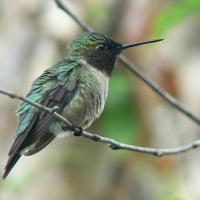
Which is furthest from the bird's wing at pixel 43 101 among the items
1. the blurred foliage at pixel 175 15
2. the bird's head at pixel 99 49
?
the blurred foliage at pixel 175 15

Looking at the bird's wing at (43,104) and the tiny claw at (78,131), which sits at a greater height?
the bird's wing at (43,104)

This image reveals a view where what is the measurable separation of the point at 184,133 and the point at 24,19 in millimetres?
1899

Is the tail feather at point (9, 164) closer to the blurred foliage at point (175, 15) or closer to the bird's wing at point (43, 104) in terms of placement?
the bird's wing at point (43, 104)

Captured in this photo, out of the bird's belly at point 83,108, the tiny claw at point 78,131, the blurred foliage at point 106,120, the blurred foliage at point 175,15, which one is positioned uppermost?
the blurred foliage at point 175,15

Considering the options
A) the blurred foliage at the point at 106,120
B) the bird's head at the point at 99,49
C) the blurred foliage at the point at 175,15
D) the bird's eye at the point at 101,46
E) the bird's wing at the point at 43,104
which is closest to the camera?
the blurred foliage at the point at 175,15

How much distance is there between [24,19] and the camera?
22.6 ft

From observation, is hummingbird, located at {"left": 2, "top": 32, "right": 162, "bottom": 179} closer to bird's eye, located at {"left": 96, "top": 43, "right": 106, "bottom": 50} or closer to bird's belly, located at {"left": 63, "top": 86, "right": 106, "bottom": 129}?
bird's belly, located at {"left": 63, "top": 86, "right": 106, "bottom": 129}

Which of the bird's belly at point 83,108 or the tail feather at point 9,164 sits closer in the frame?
the tail feather at point 9,164

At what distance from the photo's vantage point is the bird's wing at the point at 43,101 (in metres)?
4.35

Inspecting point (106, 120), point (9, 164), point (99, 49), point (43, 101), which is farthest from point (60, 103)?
point (106, 120)

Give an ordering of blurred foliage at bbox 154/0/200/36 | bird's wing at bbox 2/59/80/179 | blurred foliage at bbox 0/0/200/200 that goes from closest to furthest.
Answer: blurred foliage at bbox 154/0/200/36 → bird's wing at bbox 2/59/80/179 → blurred foliage at bbox 0/0/200/200

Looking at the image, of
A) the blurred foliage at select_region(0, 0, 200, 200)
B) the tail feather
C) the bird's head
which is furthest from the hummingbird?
the blurred foliage at select_region(0, 0, 200, 200)

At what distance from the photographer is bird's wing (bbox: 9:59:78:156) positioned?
4352 millimetres

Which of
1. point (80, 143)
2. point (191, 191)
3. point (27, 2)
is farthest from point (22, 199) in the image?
point (27, 2)
